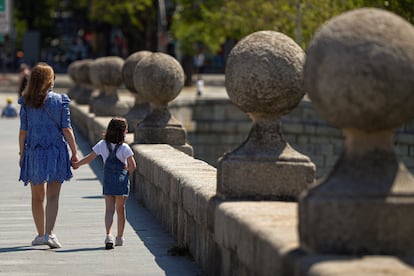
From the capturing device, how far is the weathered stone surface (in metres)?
16.9

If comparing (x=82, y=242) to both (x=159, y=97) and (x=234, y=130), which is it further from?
(x=234, y=130)

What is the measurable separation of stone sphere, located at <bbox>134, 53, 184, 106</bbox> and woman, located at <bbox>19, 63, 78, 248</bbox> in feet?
19.7

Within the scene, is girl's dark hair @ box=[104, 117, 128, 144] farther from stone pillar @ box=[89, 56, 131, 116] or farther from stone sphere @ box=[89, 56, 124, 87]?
stone sphere @ box=[89, 56, 124, 87]

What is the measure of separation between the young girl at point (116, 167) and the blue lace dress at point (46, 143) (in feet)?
0.72

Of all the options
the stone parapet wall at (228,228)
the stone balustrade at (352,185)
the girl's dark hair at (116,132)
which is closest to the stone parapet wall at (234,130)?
the stone parapet wall at (228,228)

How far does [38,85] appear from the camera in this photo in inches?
441

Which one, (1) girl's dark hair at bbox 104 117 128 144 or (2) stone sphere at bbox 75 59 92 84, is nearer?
(1) girl's dark hair at bbox 104 117 128 144

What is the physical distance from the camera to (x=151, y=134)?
1677 centimetres

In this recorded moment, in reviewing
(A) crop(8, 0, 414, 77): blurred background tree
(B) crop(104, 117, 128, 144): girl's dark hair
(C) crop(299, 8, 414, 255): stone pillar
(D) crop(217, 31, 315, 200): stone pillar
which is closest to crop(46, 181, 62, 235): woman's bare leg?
(B) crop(104, 117, 128, 144): girl's dark hair

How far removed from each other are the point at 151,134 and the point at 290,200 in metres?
7.83

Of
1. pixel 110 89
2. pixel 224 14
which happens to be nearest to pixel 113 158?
pixel 110 89

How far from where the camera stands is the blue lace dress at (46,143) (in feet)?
36.6

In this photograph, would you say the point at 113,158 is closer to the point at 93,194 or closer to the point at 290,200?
the point at 290,200

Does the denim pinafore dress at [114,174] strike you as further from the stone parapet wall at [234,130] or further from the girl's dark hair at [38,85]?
the stone parapet wall at [234,130]
